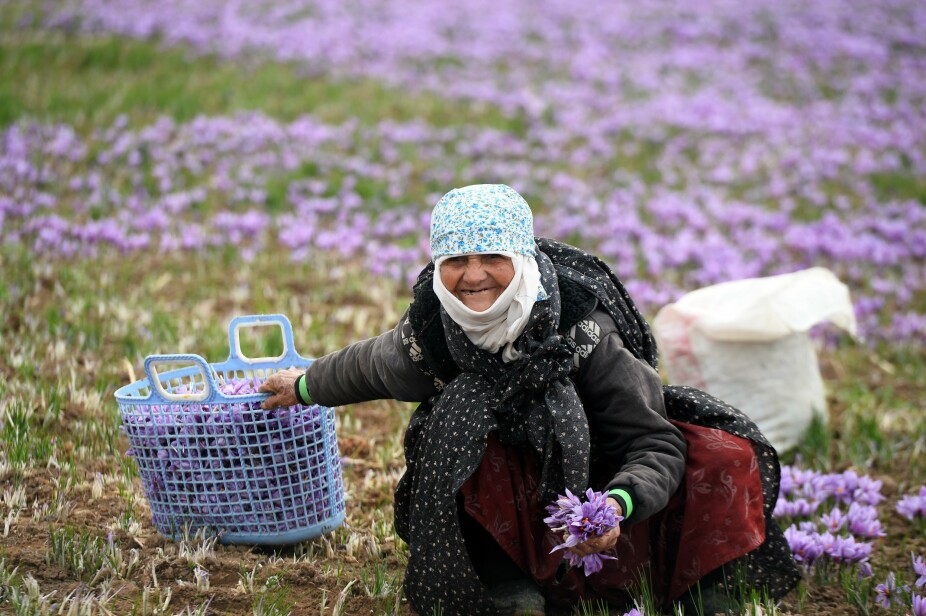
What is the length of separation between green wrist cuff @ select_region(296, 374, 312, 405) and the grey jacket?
2 cm

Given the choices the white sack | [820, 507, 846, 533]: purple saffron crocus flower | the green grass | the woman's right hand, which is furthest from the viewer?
the green grass

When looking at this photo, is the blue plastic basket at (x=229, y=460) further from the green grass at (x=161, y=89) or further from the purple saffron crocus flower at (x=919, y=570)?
the green grass at (x=161, y=89)

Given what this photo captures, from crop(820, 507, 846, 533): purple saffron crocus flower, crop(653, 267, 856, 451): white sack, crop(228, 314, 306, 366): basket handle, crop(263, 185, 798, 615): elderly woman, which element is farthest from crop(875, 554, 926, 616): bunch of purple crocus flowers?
crop(228, 314, 306, 366): basket handle

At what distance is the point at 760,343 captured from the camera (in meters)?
4.41

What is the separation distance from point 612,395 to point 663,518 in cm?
43

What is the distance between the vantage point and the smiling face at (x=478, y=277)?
2.68m

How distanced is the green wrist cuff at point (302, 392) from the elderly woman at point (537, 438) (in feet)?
0.73

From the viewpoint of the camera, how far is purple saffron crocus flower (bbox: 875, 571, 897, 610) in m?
3.07

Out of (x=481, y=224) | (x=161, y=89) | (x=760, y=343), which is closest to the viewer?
(x=481, y=224)

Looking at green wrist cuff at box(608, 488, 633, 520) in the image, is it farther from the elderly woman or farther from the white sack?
the white sack

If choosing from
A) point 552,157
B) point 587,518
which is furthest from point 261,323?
point 552,157

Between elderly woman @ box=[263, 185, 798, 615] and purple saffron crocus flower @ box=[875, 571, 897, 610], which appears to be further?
purple saffron crocus flower @ box=[875, 571, 897, 610]

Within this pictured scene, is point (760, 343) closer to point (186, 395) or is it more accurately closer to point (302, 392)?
point (302, 392)

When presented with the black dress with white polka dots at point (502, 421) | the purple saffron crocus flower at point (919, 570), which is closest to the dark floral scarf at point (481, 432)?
the black dress with white polka dots at point (502, 421)
